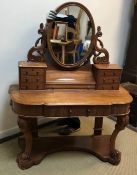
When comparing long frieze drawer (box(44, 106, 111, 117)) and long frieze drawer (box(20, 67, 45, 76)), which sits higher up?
long frieze drawer (box(20, 67, 45, 76))

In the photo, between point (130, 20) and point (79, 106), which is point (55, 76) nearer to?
point (79, 106)

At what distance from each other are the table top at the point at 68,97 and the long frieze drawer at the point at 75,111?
39mm

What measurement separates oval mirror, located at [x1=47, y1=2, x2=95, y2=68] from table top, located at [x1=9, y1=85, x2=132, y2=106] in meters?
0.29

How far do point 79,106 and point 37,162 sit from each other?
599 millimetres

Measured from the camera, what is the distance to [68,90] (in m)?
1.96

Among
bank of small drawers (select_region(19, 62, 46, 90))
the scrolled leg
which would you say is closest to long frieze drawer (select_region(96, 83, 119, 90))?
bank of small drawers (select_region(19, 62, 46, 90))

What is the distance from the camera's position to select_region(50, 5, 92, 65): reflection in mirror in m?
2.02

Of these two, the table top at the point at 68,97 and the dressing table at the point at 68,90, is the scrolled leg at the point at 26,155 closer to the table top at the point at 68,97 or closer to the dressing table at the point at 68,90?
the dressing table at the point at 68,90

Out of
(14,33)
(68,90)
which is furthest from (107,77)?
(14,33)

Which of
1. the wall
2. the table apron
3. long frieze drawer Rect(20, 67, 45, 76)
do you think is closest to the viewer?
the table apron

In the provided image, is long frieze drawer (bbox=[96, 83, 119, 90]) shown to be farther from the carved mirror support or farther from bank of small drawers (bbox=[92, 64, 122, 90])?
the carved mirror support

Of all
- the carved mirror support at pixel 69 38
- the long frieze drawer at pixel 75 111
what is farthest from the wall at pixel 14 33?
the long frieze drawer at pixel 75 111

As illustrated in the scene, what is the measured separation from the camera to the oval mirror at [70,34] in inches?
79.3

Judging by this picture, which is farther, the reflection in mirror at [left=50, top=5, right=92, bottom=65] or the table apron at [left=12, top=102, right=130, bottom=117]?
the reflection in mirror at [left=50, top=5, right=92, bottom=65]
